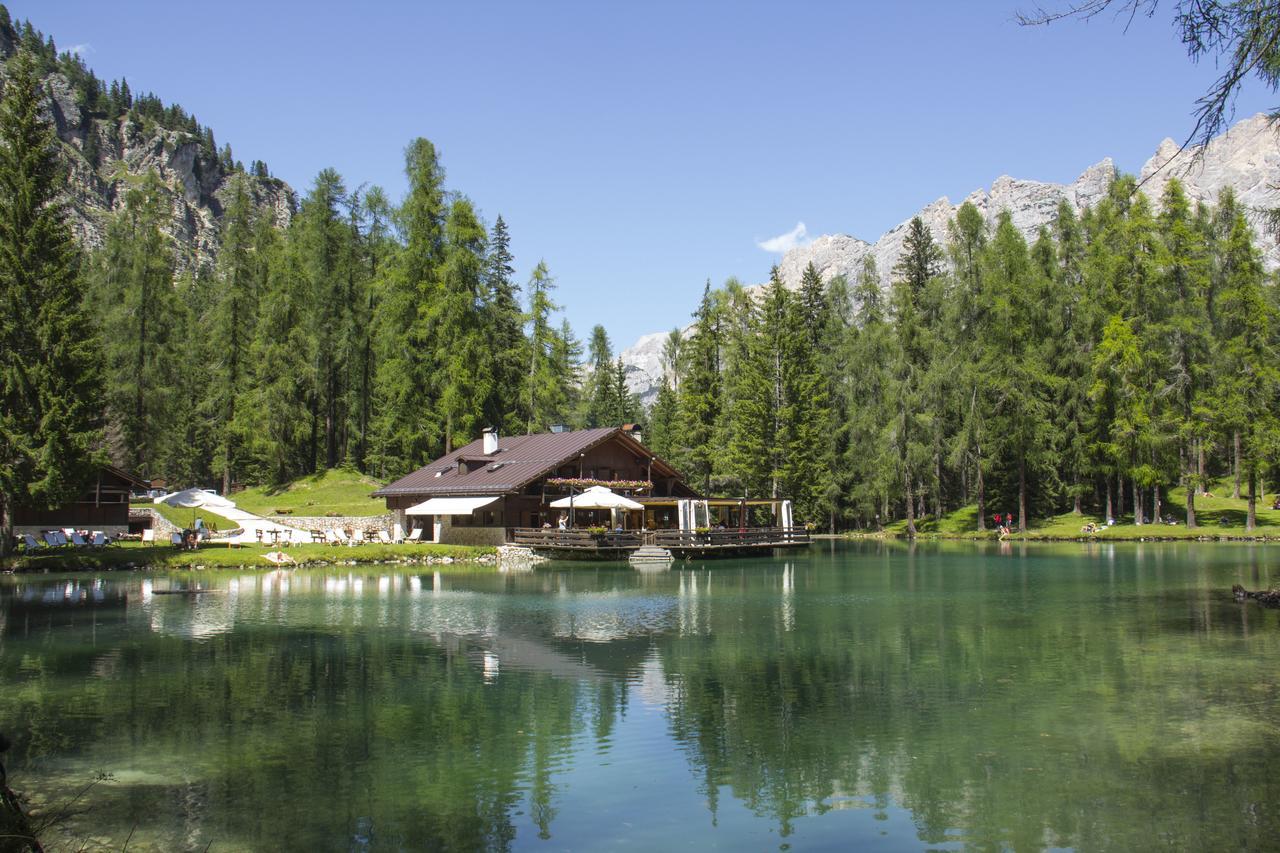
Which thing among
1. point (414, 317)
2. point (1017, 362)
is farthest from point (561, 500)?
point (1017, 362)

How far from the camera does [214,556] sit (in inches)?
1378

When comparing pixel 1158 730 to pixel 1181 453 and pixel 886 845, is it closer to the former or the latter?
pixel 886 845

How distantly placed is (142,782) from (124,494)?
128 ft

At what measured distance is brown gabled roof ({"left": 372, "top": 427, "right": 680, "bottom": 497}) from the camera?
45.0 m

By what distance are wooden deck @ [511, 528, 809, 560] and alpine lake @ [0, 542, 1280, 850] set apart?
17616 mm

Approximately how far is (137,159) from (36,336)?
174 meters

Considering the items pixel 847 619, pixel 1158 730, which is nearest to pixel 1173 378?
pixel 847 619

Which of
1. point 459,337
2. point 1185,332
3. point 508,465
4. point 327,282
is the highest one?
point 327,282

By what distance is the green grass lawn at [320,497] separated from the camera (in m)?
51.1

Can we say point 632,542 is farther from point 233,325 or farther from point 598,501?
point 233,325

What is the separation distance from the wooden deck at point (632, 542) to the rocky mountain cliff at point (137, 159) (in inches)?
5396

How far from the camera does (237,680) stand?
14.7m

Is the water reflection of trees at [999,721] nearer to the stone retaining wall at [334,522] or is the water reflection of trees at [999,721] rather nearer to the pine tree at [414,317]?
the stone retaining wall at [334,522]

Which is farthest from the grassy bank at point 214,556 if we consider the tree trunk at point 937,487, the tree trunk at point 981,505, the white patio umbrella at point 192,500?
the tree trunk at point 981,505
